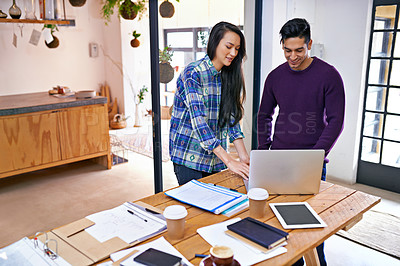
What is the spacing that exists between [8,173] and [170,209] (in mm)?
3136

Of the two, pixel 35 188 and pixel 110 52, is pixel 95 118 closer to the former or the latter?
pixel 35 188

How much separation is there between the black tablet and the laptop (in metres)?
0.12

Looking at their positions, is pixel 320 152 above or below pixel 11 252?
above

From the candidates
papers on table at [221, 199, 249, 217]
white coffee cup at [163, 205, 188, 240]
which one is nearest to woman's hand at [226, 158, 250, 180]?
A: papers on table at [221, 199, 249, 217]

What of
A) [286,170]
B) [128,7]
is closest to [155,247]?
[286,170]

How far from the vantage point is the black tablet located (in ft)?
4.63

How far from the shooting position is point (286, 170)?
1.65 meters

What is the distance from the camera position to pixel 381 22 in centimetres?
354

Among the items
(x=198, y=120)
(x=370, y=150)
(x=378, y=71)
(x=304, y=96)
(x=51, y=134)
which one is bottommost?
(x=370, y=150)

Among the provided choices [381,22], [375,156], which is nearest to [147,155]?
[375,156]

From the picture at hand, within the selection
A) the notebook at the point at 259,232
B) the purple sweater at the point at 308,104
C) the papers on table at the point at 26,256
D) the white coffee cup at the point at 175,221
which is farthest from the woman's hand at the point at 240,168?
the papers on table at the point at 26,256

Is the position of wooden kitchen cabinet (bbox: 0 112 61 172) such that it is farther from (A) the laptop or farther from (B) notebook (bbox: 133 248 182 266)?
(B) notebook (bbox: 133 248 182 266)

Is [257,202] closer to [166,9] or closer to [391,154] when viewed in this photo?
[166,9]

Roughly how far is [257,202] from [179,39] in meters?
1.89
